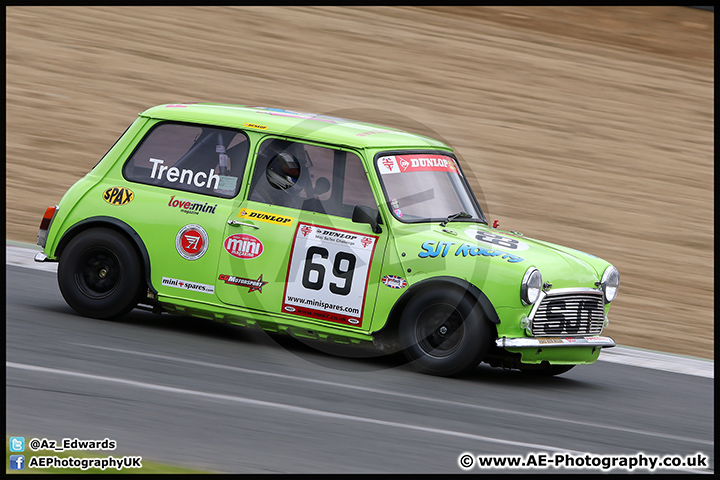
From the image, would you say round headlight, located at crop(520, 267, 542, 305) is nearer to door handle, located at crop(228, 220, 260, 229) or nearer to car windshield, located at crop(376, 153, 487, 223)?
car windshield, located at crop(376, 153, 487, 223)

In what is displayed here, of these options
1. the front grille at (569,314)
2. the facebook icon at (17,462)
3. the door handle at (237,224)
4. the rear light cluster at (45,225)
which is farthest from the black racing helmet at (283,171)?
the facebook icon at (17,462)

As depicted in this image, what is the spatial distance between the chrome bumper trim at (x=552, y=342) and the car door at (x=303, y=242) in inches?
43.3

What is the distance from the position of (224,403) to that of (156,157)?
109 inches

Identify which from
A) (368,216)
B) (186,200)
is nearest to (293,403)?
(368,216)

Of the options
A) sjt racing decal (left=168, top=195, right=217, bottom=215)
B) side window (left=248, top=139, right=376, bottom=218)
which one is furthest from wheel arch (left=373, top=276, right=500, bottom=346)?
sjt racing decal (left=168, top=195, right=217, bottom=215)

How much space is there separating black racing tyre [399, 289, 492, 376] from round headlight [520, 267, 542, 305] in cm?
35

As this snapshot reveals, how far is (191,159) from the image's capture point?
7641 millimetres

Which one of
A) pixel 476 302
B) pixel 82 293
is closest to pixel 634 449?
pixel 476 302

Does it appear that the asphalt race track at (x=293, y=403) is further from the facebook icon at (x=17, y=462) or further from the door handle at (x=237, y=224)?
the door handle at (x=237, y=224)

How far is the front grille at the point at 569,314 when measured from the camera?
22.6 ft

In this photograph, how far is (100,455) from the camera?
4656 mm

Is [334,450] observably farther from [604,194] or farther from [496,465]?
[604,194]

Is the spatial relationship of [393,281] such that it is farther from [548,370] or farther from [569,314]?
[548,370]

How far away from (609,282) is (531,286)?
39.3 inches
